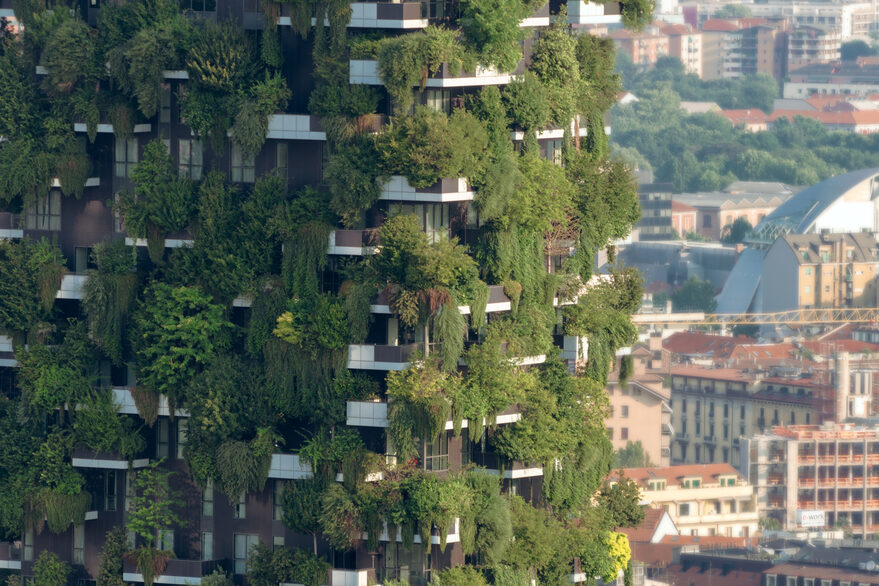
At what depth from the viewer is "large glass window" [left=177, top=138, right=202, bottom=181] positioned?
91.2 metres

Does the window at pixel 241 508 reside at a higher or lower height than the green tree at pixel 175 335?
lower

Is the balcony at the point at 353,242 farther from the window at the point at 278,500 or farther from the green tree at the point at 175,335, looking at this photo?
the window at the point at 278,500

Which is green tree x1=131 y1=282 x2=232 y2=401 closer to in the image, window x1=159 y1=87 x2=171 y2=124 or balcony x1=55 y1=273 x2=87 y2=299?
balcony x1=55 y1=273 x2=87 y2=299

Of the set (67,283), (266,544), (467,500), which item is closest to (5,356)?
(67,283)

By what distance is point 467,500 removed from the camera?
8756cm

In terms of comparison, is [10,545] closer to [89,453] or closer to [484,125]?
[89,453]

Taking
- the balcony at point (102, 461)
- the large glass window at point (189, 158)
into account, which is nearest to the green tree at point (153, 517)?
the balcony at point (102, 461)

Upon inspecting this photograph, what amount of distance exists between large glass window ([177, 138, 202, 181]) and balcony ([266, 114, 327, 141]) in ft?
10.8

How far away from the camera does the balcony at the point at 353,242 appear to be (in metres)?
87.2

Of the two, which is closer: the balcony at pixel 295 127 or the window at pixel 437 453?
the window at pixel 437 453

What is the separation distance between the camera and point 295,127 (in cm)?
8850

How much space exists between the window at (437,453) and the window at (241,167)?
10002 mm

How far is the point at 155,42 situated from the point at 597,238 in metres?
15.3

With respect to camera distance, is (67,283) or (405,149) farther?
(67,283)
